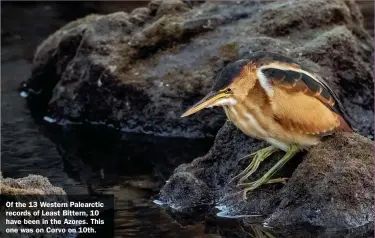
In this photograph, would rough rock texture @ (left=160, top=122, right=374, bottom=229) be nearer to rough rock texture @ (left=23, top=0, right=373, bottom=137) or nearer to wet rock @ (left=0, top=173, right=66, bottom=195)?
wet rock @ (left=0, top=173, right=66, bottom=195)

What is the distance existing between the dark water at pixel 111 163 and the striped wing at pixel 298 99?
29.1 inches

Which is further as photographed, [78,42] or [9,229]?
[78,42]

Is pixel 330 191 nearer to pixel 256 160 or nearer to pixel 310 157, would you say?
pixel 310 157

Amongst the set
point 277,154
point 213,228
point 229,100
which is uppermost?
point 229,100

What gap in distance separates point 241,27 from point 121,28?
1322 mm

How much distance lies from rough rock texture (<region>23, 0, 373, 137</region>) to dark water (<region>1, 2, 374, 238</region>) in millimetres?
255

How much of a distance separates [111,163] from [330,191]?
114 inches

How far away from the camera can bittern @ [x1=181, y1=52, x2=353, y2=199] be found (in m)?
6.06

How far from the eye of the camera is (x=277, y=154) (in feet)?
21.5

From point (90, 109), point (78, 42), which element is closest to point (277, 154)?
point (90, 109)

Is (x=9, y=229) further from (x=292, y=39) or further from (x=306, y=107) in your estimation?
(x=292, y=39)

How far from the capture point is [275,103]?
6121mm

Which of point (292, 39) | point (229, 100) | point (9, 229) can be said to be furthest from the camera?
point (292, 39)

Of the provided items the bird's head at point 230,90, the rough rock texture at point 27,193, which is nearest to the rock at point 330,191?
the bird's head at point 230,90
